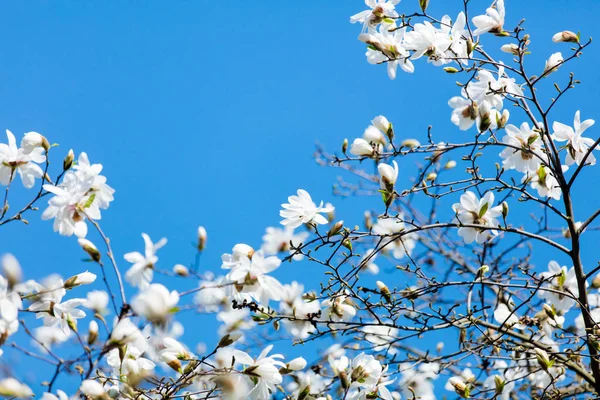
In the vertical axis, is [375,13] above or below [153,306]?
above

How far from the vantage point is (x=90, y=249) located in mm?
2049

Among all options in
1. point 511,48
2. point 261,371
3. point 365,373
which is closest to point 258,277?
point 261,371

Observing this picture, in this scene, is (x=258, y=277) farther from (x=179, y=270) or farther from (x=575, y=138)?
(x=575, y=138)

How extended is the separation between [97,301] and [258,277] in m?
0.57

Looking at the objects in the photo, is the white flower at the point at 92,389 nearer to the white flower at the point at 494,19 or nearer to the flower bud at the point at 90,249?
the flower bud at the point at 90,249

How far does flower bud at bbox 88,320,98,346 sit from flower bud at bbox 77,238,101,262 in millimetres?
263

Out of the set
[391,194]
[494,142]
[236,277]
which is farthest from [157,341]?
[494,142]

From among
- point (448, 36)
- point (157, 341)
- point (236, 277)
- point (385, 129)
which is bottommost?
point (157, 341)

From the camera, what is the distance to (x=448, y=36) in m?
2.71

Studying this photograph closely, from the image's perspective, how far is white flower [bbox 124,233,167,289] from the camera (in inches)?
86.5

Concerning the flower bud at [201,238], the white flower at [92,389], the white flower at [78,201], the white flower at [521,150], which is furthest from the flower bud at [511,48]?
the white flower at [92,389]

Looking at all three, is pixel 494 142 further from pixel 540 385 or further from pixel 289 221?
pixel 540 385

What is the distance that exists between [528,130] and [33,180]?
6.77 feet

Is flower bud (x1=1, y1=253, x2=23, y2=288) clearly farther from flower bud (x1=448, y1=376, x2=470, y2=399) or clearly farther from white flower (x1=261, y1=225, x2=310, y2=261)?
flower bud (x1=448, y1=376, x2=470, y2=399)
